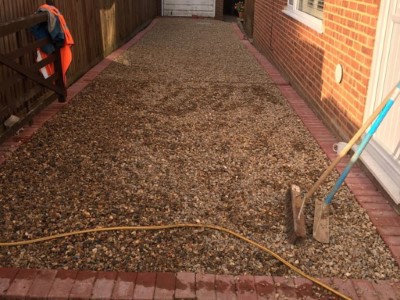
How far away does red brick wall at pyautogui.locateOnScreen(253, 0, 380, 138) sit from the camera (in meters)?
4.50

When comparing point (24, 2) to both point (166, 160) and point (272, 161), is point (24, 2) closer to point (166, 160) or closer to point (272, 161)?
point (166, 160)

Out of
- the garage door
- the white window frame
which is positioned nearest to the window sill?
the white window frame

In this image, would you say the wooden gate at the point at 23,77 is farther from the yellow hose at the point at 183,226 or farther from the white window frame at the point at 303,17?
the white window frame at the point at 303,17

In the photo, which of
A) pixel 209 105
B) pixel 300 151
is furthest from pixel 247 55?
pixel 300 151

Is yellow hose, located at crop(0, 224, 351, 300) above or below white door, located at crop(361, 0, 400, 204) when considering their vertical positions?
below

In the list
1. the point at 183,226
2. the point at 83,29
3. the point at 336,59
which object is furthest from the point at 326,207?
the point at 83,29

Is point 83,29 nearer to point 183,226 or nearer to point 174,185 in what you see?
point 174,185

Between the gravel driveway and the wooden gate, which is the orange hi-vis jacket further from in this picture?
the gravel driveway

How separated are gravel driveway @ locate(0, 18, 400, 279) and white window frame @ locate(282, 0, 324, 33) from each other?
119cm

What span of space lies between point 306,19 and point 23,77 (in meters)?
4.41

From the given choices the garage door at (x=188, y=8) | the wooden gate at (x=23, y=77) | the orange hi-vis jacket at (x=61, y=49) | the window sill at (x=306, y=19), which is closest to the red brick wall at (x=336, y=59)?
the window sill at (x=306, y=19)

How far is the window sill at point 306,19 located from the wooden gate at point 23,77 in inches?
142

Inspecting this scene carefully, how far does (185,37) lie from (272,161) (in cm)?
965

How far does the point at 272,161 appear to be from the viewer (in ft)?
15.2
